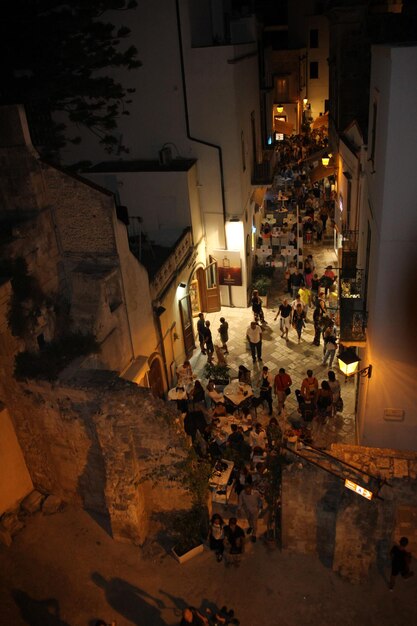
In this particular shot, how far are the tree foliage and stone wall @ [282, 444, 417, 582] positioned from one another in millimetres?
14353

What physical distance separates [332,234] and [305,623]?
64.0 ft

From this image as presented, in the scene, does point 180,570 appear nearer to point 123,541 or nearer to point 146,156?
point 123,541

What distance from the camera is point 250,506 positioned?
1060 cm

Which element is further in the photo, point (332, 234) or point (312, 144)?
→ point (312, 144)

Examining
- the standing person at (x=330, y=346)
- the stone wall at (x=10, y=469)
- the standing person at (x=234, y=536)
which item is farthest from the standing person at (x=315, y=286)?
the stone wall at (x=10, y=469)

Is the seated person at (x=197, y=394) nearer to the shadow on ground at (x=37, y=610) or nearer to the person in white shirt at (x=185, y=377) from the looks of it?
the person in white shirt at (x=185, y=377)

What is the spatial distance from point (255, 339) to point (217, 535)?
727 centimetres

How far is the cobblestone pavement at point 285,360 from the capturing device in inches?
553

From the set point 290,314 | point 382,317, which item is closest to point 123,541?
point 382,317

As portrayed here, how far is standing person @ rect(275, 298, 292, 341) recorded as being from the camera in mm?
17656

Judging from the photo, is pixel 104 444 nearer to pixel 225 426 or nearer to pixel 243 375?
pixel 225 426

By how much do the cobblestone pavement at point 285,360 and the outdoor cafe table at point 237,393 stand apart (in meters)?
0.98

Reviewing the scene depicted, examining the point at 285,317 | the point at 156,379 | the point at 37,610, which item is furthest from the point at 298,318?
the point at 37,610

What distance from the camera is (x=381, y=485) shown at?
9.04 m
